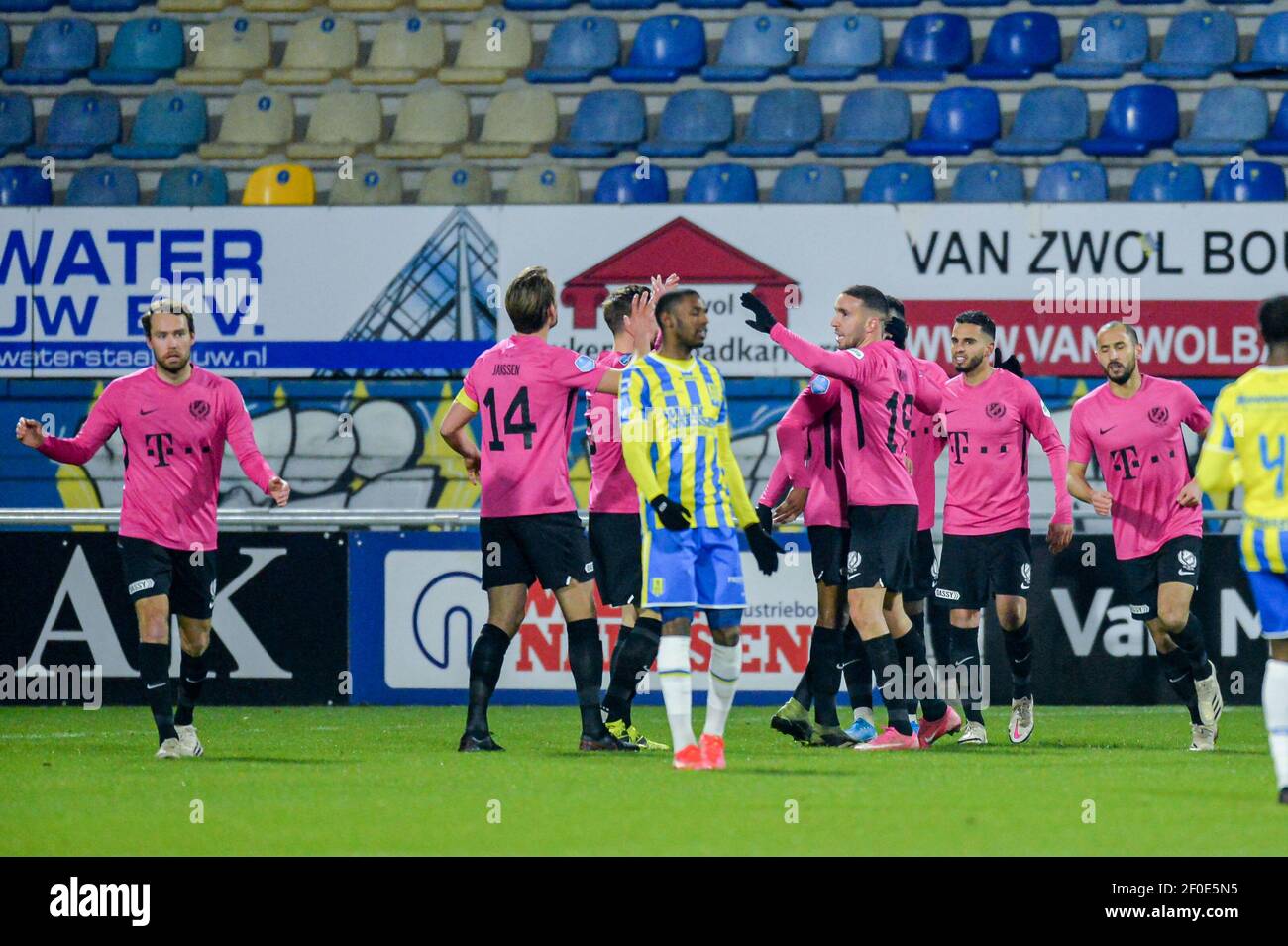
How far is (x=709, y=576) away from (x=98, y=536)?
6.31m

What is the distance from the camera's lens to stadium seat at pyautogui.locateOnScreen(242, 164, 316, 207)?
15703mm

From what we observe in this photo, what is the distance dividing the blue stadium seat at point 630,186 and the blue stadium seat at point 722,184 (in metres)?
0.26

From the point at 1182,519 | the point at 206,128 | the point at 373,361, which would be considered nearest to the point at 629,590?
the point at 1182,519

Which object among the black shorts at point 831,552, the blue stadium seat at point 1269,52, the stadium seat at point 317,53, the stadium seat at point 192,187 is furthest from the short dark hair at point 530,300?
the blue stadium seat at point 1269,52

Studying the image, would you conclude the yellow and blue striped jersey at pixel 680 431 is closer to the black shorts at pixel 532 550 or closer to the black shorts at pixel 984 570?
the black shorts at pixel 532 550

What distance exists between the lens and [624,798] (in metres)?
6.70

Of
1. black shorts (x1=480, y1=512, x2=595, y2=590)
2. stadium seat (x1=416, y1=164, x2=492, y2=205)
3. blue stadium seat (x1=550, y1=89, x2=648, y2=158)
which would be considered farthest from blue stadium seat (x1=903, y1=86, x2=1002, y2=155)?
black shorts (x1=480, y1=512, x2=595, y2=590)

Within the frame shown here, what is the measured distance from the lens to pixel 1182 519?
934 cm

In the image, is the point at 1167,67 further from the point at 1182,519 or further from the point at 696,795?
the point at 696,795

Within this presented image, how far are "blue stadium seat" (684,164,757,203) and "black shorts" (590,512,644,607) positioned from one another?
6515 mm

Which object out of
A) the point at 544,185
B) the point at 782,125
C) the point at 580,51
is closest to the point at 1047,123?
the point at 782,125

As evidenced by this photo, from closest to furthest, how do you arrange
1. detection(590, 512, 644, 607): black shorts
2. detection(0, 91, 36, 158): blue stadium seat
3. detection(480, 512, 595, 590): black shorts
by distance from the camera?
detection(480, 512, 595, 590): black shorts < detection(590, 512, 644, 607): black shorts < detection(0, 91, 36, 158): blue stadium seat

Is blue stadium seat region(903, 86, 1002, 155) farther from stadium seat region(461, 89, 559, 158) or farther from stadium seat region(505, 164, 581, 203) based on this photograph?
stadium seat region(461, 89, 559, 158)
